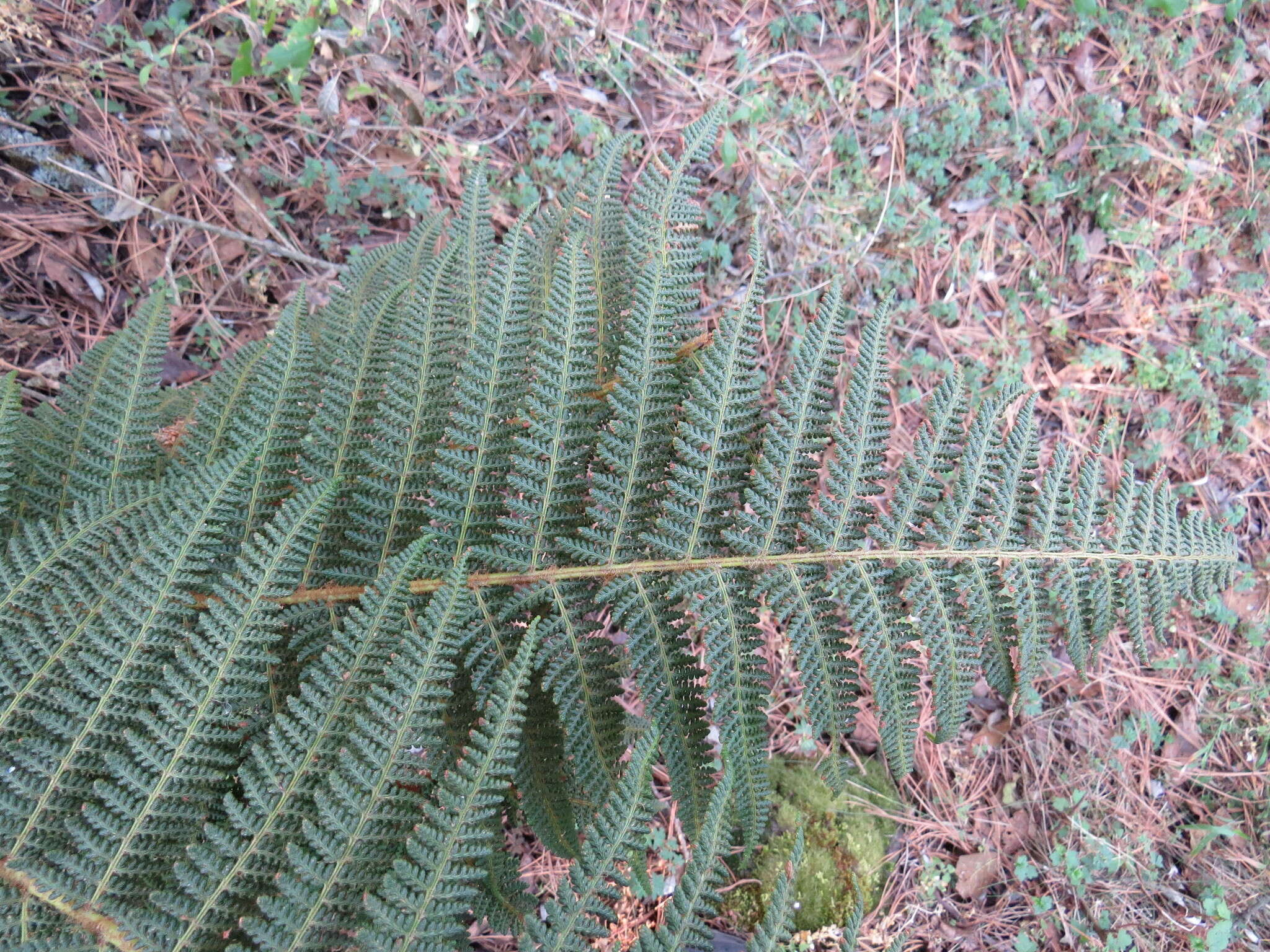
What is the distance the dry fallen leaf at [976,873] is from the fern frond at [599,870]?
255cm

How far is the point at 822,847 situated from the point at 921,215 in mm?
2913

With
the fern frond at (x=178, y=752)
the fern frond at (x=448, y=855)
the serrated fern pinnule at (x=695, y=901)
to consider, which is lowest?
the serrated fern pinnule at (x=695, y=901)

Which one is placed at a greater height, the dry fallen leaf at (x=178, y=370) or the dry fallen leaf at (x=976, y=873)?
the dry fallen leaf at (x=178, y=370)

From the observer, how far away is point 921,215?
387cm

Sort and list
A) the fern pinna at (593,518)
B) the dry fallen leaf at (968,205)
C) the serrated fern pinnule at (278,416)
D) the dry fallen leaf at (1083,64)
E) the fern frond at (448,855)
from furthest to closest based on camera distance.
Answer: the dry fallen leaf at (1083,64) → the dry fallen leaf at (968,205) → the serrated fern pinnule at (278,416) → the fern pinna at (593,518) → the fern frond at (448,855)

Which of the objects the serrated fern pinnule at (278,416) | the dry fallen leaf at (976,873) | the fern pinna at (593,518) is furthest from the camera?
the dry fallen leaf at (976,873)

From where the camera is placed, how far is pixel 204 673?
1.45 m

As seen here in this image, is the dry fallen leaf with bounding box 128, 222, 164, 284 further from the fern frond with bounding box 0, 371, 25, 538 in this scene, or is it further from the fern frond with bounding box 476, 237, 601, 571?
the fern frond with bounding box 476, 237, 601, 571

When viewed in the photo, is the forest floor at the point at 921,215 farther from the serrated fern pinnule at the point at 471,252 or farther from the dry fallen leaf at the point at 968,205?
the serrated fern pinnule at the point at 471,252

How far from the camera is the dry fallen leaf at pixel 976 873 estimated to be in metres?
3.34

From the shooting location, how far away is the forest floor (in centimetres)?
318

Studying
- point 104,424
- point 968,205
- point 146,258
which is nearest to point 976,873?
point 968,205

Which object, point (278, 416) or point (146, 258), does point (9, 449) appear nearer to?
point (278, 416)

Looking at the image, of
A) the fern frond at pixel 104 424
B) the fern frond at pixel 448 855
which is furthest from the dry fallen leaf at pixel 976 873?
the fern frond at pixel 104 424
